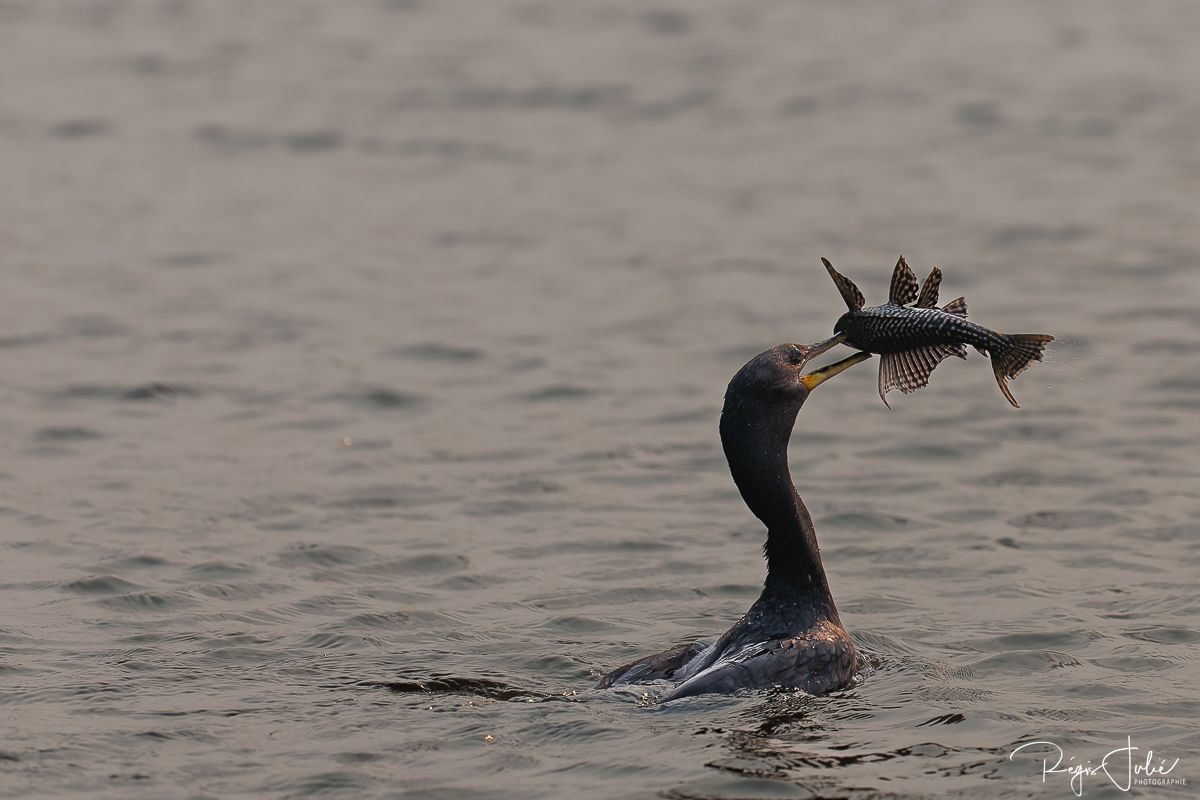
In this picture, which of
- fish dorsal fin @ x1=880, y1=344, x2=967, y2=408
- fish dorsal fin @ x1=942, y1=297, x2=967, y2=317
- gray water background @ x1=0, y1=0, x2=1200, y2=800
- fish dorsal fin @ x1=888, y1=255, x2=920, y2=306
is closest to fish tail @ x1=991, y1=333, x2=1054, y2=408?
fish dorsal fin @ x1=880, y1=344, x2=967, y2=408

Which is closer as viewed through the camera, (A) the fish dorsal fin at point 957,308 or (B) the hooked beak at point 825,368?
(B) the hooked beak at point 825,368

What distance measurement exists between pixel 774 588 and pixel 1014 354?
1.67 meters

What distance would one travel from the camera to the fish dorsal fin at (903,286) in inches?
389

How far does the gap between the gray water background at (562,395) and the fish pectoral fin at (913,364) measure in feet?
5.01

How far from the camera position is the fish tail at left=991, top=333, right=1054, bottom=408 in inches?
374

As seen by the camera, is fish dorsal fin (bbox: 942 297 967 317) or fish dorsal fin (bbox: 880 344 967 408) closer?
fish dorsal fin (bbox: 880 344 967 408)

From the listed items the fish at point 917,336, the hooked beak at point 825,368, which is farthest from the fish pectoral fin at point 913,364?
the hooked beak at point 825,368

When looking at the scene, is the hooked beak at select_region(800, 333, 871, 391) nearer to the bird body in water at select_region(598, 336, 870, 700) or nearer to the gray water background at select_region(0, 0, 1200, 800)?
the bird body in water at select_region(598, 336, 870, 700)

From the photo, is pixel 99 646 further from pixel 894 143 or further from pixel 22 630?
pixel 894 143

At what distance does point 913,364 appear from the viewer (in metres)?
9.90

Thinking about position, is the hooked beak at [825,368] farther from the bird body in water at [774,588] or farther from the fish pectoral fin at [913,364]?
the fish pectoral fin at [913,364]

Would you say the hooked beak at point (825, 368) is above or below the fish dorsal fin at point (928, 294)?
below

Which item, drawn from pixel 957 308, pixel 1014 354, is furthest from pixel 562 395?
pixel 1014 354

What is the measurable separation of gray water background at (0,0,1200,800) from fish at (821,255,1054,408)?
1605 millimetres
